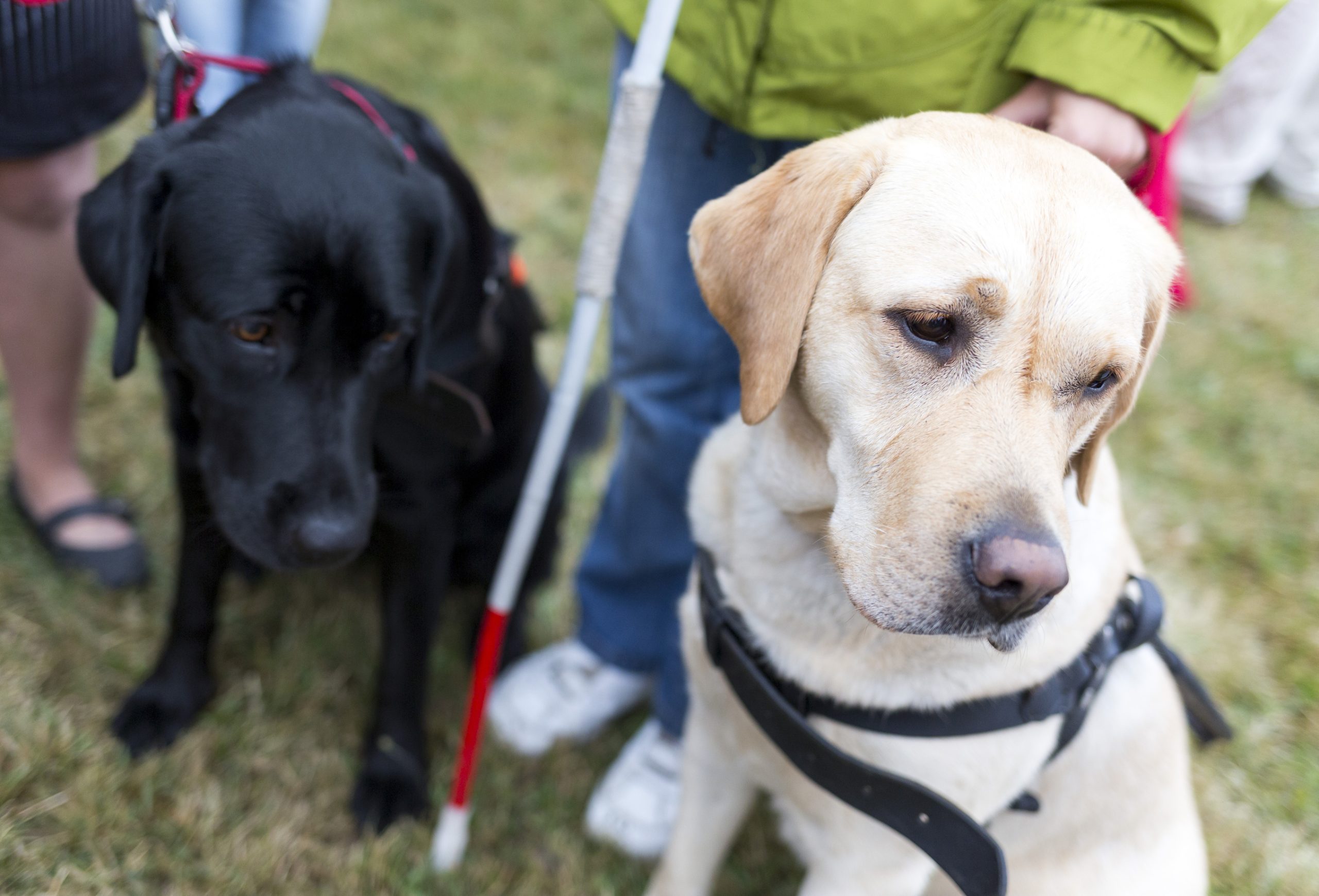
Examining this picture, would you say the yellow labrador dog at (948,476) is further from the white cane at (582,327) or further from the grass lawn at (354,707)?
the grass lawn at (354,707)

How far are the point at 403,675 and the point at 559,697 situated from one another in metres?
0.50

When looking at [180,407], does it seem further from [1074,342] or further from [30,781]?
[1074,342]

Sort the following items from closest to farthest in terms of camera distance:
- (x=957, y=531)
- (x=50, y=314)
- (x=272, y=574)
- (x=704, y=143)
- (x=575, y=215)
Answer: (x=957, y=531), (x=704, y=143), (x=50, y=314), (x=272, y=574), (x=575, y=215)

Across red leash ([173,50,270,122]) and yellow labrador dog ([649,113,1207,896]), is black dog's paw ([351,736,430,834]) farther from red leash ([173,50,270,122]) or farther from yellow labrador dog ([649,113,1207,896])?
red leash ([173,50,270,122])

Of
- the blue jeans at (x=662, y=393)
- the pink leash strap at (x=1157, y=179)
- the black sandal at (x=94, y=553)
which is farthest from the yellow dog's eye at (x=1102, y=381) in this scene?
the black sandal at (x=94, y=553)

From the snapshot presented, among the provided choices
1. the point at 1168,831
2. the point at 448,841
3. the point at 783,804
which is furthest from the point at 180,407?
the point at 1168,831

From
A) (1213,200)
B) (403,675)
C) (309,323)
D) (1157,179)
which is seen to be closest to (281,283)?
(309,323)

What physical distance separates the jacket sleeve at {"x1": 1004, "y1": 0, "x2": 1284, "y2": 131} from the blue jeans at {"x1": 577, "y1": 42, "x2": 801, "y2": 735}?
1.86 ft

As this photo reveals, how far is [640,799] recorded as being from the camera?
2.42m

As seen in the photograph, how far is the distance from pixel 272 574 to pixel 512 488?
0.81 m

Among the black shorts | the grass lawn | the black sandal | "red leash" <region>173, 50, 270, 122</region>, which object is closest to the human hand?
"red leash" <region>173, 50, 270, 122</region>

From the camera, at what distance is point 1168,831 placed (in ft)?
5.87

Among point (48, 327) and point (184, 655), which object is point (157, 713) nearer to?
point (184, 655)

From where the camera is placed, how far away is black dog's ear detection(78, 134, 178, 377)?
172cm
